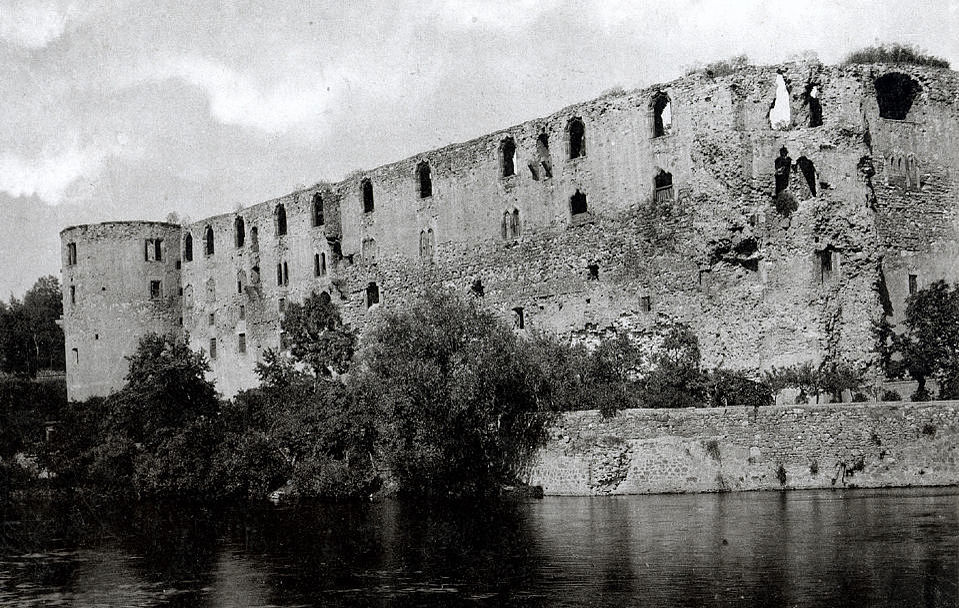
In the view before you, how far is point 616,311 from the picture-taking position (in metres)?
44.1

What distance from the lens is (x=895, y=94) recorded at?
41469 millimetres

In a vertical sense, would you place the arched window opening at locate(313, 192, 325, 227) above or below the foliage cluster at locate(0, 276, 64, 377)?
above

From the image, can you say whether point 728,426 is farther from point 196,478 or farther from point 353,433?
point 196,478

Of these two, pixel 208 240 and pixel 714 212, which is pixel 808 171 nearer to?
pixel 714 212

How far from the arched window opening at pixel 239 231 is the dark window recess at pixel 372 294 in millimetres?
9759

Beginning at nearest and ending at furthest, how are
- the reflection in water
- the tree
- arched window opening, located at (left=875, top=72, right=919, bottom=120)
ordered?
the reflection in water → the tree → arched window opening, located at (left=875, top=72, right=919, bottom=120)

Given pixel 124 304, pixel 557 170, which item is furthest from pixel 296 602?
pixel 124 304

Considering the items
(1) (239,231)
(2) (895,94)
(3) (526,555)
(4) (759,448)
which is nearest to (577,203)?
(2) (895,94)

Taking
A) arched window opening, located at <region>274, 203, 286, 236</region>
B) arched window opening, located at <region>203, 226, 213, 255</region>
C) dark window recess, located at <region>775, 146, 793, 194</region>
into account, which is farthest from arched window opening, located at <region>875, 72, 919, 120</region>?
arched window opening, located at <region>203, 226, 213, 255</region>

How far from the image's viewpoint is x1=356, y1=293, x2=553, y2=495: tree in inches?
1347

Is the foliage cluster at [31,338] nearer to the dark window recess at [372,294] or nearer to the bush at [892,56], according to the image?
the dark window recess at [372,294]

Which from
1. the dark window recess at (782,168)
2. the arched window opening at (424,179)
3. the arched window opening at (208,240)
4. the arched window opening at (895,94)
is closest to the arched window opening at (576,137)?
the dark window recess at (782,168)

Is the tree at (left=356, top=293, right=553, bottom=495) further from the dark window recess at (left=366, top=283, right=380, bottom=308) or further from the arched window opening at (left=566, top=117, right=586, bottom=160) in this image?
the dark window recess at (left=366, top=283, right=380, bottom=308)

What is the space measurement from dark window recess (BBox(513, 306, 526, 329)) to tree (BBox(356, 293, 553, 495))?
1112cm
